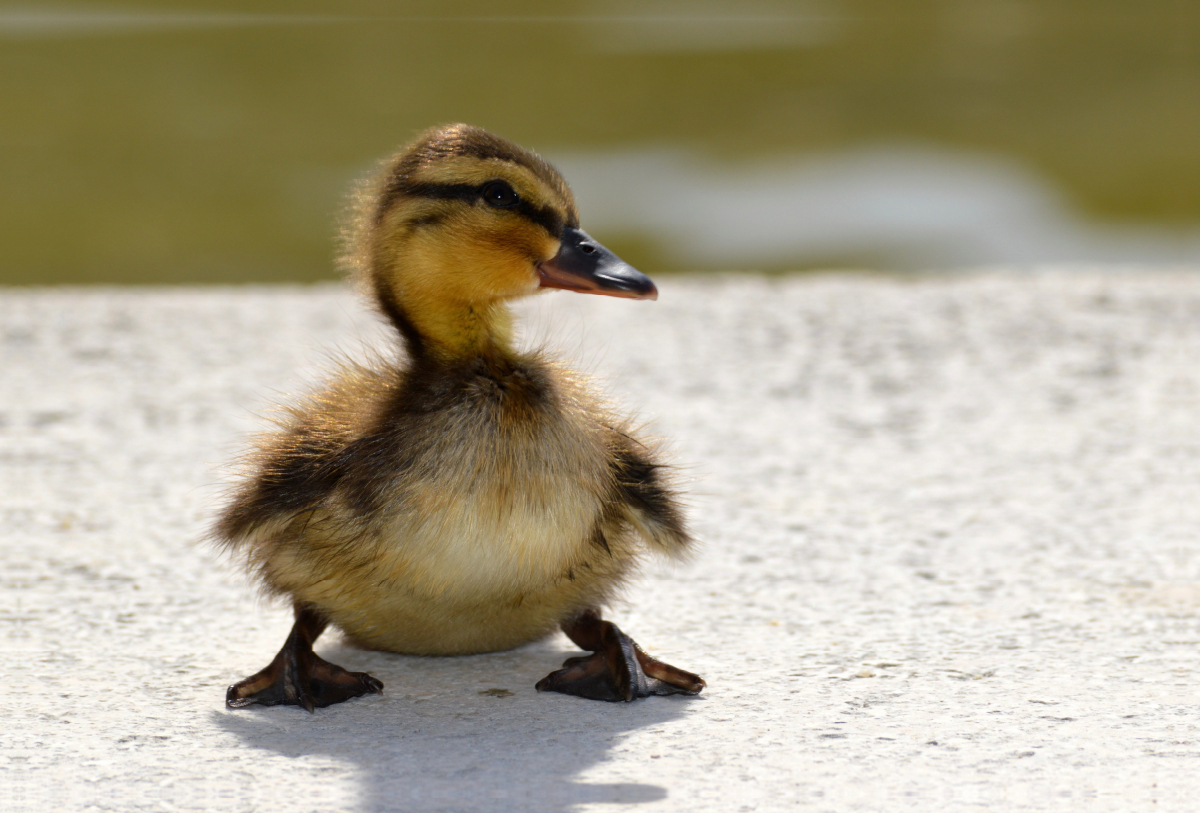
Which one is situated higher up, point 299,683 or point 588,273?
point 588,273

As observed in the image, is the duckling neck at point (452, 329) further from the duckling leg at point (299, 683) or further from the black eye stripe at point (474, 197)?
the duckling leg at point (299, 683)

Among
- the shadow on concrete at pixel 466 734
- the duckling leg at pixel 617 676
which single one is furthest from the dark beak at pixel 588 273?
the shadow on concrete at pixel 466 734

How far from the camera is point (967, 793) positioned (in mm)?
2404

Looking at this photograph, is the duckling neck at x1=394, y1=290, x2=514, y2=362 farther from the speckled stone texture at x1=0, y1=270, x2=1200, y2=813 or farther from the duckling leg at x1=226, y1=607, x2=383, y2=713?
the duckling leg at x1=226, y1=607, x2=383, y2=713

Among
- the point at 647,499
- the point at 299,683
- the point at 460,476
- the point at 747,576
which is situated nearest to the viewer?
the point at 460,476

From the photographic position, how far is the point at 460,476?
8.70 feet

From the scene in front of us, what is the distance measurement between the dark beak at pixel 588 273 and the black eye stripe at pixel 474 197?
45 mm

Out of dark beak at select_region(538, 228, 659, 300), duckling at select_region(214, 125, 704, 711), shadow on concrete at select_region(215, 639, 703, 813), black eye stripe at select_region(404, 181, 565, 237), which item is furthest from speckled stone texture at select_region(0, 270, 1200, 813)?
black eye stripe at select_region(404, 181, 565, 237)

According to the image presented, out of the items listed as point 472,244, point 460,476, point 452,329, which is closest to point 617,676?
point 460,476

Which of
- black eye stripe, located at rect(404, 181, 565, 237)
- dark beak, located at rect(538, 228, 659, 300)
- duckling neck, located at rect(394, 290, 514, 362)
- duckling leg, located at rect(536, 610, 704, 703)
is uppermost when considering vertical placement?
black eye stripe, located at rect(404, 181, 565, 237)

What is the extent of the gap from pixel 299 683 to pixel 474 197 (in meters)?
0.97

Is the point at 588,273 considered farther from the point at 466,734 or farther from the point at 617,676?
the point at 466,734

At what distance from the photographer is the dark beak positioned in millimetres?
2863

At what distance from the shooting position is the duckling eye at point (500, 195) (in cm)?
283
